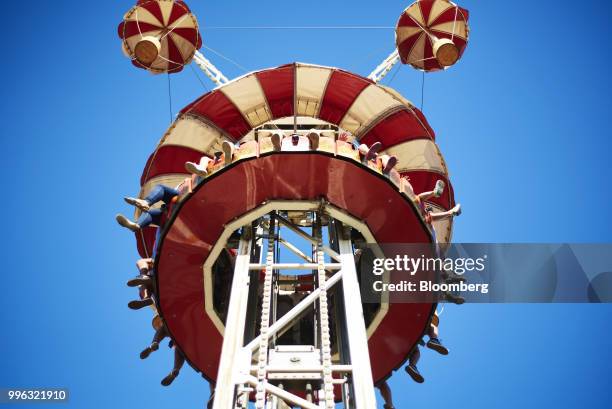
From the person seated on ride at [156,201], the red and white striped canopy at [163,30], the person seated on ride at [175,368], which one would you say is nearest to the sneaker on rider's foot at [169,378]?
the person seated on ride at [175,368]

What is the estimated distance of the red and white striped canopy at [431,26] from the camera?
11.3 metres

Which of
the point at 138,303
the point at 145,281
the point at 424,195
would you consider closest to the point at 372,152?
the point at 424,195

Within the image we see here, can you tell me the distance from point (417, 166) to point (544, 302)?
3.06 meters

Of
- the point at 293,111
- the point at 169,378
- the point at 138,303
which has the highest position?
the point at 293,111

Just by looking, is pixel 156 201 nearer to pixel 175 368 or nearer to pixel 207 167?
pixel 207 167

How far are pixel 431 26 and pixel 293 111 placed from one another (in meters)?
3.03

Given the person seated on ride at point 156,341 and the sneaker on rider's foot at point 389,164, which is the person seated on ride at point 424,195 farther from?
the person seated on ride at point 156,341

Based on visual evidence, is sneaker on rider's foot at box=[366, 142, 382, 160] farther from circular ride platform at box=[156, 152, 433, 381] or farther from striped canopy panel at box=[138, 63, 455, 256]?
striped canopy panel at box=[138, 63, 455, 256]

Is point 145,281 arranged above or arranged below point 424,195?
below
